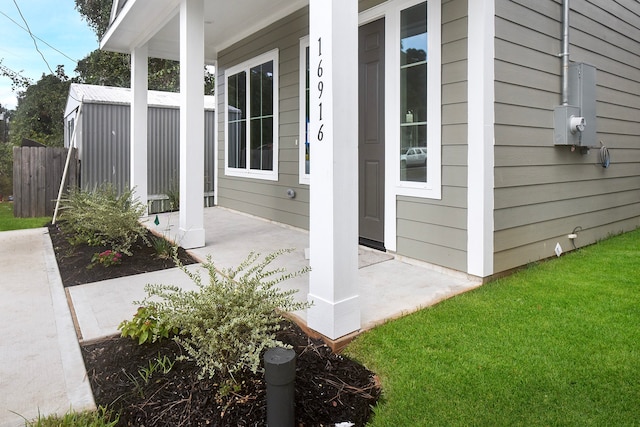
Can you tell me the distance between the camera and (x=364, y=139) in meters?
4.42

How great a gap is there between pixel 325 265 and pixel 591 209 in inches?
146

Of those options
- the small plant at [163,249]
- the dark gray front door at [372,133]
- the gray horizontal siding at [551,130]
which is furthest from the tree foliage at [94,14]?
the gray horizontal siding at [551,130]

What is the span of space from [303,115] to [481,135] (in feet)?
8.52

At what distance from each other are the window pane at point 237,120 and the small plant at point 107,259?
308 cm

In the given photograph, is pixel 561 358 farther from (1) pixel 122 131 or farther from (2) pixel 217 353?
(1) pixel 122 131

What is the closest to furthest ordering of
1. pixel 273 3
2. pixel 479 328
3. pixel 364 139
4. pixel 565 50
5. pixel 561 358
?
pixel 561 358
pixel 479 328
pixel 565 50
pixel 364 139
pixel 273 3

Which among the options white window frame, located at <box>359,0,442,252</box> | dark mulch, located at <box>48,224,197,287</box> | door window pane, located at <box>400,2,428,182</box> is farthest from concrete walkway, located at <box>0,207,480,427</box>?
door window pane, located at <box>400,2,428,182</box>

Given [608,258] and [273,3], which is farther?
[273,3]

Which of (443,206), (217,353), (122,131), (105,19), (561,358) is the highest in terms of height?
(105,19)

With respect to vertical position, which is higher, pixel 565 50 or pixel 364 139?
pixel 565 50

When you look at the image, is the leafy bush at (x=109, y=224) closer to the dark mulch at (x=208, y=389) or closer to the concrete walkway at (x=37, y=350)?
the concrete walkway at (x=37, y=350)

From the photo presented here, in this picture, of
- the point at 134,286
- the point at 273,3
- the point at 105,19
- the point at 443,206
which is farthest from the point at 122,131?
the point at 105,19

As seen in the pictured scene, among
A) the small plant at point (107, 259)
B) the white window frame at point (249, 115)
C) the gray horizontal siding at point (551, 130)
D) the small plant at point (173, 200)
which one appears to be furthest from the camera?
the small plant at point (173, 200)

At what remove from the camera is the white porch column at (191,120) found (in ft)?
14.9
